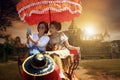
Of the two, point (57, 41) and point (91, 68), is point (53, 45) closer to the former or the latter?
point (57, 41)

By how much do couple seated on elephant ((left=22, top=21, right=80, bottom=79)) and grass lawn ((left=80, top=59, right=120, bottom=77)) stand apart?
5.11 meters

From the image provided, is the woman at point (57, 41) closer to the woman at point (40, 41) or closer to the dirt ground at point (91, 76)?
the woman at point (40, 41)

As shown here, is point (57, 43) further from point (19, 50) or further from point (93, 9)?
point (19, 50)

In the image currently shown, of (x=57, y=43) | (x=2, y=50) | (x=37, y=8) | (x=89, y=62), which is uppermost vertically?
(x=37, y=8)

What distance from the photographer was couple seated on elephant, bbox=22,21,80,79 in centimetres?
285

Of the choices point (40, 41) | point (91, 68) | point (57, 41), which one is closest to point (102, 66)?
point (91, 68)

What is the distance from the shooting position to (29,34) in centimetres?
275

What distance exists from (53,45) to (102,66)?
615 centimetres

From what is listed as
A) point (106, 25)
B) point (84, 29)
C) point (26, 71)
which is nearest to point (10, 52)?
point (84, 29)

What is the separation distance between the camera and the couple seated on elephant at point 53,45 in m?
2.85

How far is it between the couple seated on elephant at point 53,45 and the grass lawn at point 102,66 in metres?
5.11

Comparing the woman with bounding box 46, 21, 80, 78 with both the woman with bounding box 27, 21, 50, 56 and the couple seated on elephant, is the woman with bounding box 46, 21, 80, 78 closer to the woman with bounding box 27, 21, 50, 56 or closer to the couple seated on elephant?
the couple seated on elephant

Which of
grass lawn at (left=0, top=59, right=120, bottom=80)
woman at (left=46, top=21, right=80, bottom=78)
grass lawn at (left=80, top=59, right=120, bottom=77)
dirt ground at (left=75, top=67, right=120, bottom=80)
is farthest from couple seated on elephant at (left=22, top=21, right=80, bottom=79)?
grass lawn at (left=80, top=59, right=120, bottom=77)

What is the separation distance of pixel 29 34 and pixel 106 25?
5.20 m
